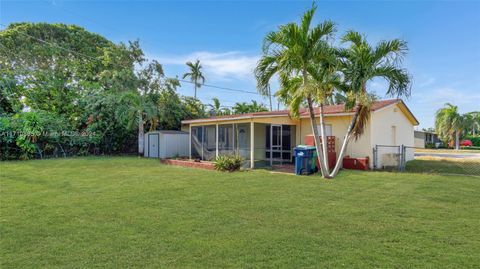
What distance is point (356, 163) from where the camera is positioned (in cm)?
1241

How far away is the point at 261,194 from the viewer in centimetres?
751

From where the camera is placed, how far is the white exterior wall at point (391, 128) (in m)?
13.1

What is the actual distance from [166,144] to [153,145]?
1.15 metres

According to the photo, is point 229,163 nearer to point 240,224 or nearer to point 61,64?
point 240,224

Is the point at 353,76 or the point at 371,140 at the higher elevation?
the point at 353,76

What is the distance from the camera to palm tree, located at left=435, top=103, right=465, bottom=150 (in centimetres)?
3375

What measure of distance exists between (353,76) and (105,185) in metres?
8.28

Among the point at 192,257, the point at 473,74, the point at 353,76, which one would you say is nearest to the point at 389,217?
the point at 192,257

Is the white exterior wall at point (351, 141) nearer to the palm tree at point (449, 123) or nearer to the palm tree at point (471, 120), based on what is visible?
the palm tree at point (449, 123)

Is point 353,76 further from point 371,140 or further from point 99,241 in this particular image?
point 99,241

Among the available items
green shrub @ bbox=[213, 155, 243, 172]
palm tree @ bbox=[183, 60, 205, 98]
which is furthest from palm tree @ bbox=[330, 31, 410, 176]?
palm tree @ bbox=[183, 60, 205, 98]

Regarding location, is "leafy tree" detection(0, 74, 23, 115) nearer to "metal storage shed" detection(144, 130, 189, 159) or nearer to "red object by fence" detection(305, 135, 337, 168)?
"metal storage shed" detection(144, 130, 189, 159)

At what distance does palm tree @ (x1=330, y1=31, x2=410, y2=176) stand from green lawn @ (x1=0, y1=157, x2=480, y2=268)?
2843 millimetres

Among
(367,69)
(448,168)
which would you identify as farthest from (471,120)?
(367,69)
